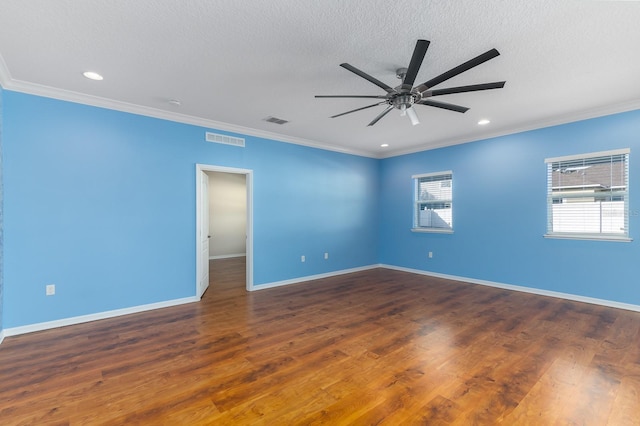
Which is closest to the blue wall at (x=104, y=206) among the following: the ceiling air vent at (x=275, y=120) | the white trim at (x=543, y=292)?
the ceiling air vent at (x=275, y=120)

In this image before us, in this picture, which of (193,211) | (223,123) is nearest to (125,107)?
(223,123)

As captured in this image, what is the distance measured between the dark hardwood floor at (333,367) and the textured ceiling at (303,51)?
2.84 metres

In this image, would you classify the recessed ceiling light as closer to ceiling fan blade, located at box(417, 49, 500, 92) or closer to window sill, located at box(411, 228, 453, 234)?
ceiling fan blade, located at box(417, 49, 500, 92)

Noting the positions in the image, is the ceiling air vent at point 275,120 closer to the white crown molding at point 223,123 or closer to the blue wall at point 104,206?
the white crown molding at point 223,123

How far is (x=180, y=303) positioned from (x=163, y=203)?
1.53 meters

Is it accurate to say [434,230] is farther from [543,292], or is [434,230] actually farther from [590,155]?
[590,155]

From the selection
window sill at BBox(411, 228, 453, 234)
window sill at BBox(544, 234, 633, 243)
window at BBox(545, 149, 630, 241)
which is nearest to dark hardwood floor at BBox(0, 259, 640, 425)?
window sill at BBox(544, 234, 633, 243)

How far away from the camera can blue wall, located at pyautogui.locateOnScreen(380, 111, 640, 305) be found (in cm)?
405

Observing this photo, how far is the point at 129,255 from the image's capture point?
391cm

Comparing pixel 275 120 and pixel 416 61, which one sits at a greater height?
pixel 275 120

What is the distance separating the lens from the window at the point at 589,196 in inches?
160

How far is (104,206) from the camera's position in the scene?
3.74 meters

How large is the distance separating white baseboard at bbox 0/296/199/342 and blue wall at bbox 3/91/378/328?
59 mm

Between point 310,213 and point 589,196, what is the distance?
182 inches
